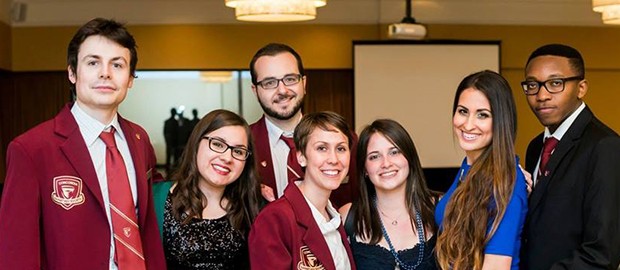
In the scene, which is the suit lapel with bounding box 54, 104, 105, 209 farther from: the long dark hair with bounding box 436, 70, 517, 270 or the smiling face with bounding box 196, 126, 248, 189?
the long dark hair with bounding box 436, 70, 517, 270

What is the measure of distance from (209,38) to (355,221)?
746 cm

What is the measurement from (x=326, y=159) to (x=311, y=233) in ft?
0.90

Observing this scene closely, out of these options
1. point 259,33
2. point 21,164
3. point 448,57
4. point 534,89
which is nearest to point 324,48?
point 259,33

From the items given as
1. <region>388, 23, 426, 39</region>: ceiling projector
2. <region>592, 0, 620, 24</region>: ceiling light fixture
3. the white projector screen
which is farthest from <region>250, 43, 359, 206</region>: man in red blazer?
the white projector screen

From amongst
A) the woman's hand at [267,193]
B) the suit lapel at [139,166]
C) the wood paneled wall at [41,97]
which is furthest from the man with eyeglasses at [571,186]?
the wood paneled wall at [41,97]

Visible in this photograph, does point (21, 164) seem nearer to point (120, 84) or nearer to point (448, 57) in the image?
point (120, 84)

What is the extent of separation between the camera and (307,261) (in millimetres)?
2963

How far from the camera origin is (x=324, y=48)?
10.4 metres

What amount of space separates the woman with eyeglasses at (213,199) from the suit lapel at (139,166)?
268 millimetres

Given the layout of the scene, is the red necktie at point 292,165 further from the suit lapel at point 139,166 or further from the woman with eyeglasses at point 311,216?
the suit lapel at point 139,166

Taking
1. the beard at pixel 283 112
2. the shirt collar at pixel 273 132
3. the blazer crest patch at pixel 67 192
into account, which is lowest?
the blazer crest patch at pixel 67 192

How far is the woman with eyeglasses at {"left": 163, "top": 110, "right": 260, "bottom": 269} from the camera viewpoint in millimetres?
3131

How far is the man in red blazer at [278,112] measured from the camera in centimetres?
361

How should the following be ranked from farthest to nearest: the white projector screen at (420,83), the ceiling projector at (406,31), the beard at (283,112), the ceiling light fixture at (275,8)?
the white projector screen at (420,83)
the ceiling projector at (406,31)
the ceiling light fixture at (275,8)
the beard at (283,112)
